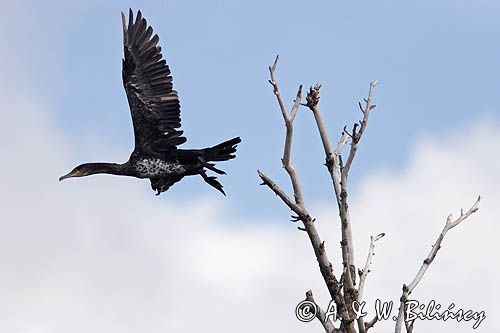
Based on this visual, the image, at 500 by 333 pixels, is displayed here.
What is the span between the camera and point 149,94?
11.3m

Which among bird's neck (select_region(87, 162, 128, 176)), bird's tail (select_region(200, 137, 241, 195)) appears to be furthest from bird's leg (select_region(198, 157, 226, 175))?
bird's neck (select_region(87, 162, 128, 176))

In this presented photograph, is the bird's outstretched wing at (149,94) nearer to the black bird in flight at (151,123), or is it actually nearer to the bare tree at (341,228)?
the black bird in flight at (151,123)

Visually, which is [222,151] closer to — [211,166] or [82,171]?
[211,166]

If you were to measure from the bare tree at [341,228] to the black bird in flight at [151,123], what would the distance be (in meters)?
3.53

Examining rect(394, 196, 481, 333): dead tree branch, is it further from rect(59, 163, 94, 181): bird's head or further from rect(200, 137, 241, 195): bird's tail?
rect(59, 163, 94, 181): bird's head

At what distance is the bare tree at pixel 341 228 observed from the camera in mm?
6910

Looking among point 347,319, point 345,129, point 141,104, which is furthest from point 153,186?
point 347,319

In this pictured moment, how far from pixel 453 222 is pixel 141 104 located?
5.03 m

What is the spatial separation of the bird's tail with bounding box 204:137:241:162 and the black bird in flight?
0.04 feet

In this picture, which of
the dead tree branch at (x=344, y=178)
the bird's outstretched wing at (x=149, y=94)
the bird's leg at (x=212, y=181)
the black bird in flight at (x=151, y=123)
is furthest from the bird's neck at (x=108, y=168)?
the dead tree branch at (x=344, y=178)

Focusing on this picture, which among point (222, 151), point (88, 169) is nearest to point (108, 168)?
point (88, 169)

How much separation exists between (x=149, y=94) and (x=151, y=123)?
375 mm

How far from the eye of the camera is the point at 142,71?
11.4 meters

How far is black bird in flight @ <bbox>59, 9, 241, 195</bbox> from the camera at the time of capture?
1095cm
